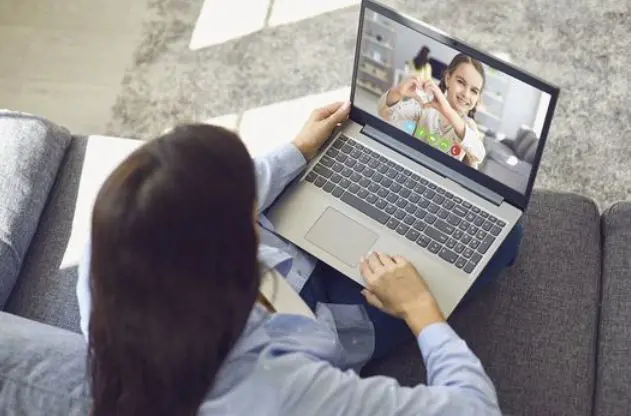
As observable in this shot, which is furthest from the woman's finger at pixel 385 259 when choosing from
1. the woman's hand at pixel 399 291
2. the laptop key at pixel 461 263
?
the laptop key at pixel 461 263

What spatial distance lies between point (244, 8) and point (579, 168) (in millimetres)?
935

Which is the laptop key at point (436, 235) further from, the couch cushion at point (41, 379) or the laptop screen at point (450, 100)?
the couch cushion at point (41, 379)

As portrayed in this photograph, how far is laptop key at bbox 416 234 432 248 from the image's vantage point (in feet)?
4.50

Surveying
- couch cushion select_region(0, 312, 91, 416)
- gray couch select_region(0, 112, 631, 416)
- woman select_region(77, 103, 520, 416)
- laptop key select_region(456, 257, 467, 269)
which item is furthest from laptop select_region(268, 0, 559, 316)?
couch cushion select_region(0, 312, 91, 416)

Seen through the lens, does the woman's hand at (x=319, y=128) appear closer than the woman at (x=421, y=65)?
No

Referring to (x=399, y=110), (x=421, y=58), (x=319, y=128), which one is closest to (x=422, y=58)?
(x=421, y=58)

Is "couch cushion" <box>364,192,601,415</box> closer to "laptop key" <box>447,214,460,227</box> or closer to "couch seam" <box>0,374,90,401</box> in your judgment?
"laptop key" <box>447,214,460,227</box>

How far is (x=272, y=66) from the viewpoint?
2.18 metres

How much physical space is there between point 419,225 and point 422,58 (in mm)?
258

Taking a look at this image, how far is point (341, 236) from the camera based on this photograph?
139 cm

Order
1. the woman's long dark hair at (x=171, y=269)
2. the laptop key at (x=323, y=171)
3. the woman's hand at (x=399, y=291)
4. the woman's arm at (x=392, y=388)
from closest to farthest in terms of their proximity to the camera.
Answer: the woman's long dark hair at (x=171, y=269), the woman's arm at (x=392, y=388), the woman's hand at (x=399, y=291), the laptop key at (x=323, y=171)

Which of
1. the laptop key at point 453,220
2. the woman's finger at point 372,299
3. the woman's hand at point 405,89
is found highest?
the woman's hand at point 405,89

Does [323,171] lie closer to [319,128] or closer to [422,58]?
[319,128]

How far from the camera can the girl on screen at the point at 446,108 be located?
129 centimetres
